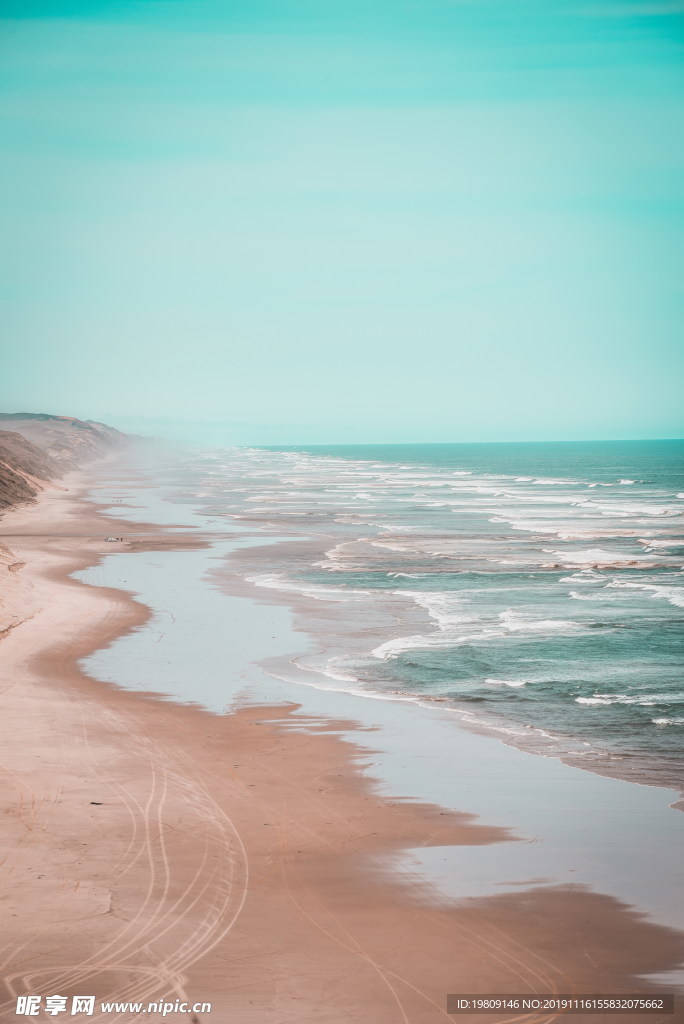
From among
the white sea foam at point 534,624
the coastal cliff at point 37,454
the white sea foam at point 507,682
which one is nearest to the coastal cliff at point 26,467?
the coastal cliff at point 37,454

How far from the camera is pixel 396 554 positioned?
42.4 meters

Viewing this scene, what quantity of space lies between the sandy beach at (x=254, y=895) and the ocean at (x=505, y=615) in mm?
3076

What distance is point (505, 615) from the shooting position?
27.8m

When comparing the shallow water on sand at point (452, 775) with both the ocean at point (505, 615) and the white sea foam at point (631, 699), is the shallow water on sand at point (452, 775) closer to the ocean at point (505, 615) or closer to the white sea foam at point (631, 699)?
the ocean at point (505, 615)

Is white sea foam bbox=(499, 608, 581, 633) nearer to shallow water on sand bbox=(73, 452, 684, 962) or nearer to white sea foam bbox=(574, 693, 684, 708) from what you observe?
white sea foam bbox=(574, 693, 684, 708)

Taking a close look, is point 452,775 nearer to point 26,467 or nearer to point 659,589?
point 659,589

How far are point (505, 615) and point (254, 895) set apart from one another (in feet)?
62.3

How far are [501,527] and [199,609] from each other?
31.0 metres

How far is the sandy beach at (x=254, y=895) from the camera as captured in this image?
8.27 meters

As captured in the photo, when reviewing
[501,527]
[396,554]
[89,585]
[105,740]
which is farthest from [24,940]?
[501,527]

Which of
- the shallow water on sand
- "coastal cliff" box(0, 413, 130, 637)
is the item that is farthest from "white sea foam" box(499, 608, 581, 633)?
"coastal cliff" box(0, 413, 130, 637)

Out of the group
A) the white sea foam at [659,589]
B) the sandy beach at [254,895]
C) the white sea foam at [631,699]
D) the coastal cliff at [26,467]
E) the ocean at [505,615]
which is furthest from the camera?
the white sea foam at [659,589]

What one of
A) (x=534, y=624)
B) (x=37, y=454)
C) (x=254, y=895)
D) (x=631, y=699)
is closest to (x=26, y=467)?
(x=37, y=454)

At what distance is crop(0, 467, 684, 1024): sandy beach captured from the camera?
8266 millimetres
